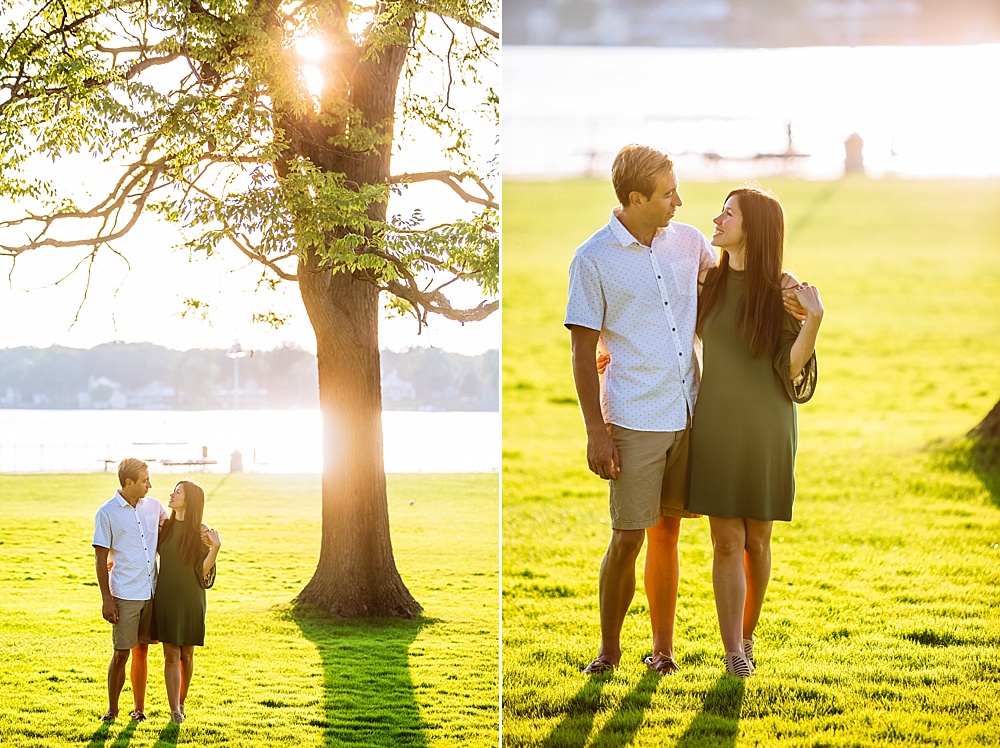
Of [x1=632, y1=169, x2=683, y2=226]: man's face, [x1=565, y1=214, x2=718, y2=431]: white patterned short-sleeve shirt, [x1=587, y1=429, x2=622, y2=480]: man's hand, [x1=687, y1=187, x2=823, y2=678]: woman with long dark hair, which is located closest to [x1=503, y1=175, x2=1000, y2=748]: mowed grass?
[x1=687, y1=187, x2=823, y2=678]: woman with long dark hair

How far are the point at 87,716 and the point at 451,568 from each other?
3.81 feet

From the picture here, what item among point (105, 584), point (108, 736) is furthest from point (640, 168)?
point (108, 736)

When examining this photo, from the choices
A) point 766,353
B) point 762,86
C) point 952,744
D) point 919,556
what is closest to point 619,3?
point 762,86

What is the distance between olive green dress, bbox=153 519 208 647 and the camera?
10.1 ft

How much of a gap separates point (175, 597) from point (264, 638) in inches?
13.7

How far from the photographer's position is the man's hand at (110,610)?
10.1 feet

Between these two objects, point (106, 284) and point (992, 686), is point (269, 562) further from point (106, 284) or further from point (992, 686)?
point (992, 686)

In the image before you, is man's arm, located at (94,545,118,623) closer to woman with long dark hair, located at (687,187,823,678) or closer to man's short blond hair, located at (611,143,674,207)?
woman with long dark hair, located at (687,187,823,678)

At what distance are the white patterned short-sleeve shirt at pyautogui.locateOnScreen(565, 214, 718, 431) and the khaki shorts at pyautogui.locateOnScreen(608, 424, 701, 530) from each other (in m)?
0.03

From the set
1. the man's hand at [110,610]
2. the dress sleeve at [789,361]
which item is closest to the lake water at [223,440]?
the man's hand at [110,610]

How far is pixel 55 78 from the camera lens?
10.6 feet

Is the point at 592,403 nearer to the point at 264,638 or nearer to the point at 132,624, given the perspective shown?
the point at 264,638

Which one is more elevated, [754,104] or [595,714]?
[754,104]

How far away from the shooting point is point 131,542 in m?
3.09
